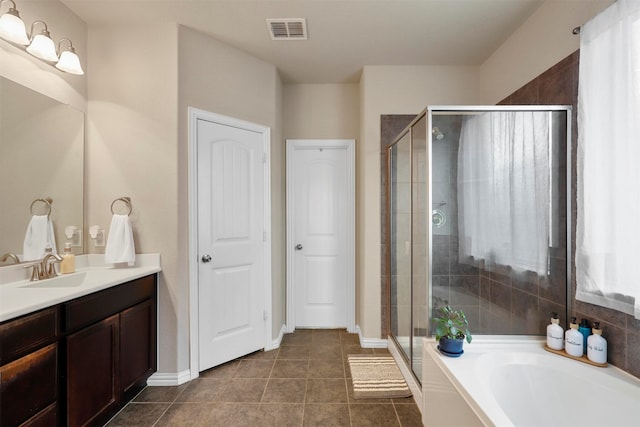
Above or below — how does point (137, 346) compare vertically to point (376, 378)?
above

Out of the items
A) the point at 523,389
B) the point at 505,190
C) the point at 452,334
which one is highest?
the point at 505,190

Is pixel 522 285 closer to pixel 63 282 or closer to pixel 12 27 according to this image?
pixel 63 282

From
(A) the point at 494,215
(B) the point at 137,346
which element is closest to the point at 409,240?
(A) the point at 494,215

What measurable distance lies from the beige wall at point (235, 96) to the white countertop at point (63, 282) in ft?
1.07

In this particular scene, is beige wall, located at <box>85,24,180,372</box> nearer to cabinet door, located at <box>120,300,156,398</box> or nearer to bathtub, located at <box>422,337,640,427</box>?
cabinet door, located at <box>120,300,156,398</box>

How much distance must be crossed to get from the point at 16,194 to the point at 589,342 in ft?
10.5

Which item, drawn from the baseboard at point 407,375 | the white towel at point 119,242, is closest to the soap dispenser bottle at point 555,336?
the baseboard at point 407,375

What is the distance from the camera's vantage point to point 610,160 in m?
1.37

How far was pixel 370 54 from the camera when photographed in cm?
259

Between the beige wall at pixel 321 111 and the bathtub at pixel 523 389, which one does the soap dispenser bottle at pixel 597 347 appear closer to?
the bathtub at pixel 523 389

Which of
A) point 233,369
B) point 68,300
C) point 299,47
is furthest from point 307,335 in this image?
point 299,47

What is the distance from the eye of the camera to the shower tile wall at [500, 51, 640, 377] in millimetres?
1332

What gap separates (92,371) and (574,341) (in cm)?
260

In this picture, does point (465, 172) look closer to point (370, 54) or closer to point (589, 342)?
point (589, 342)
